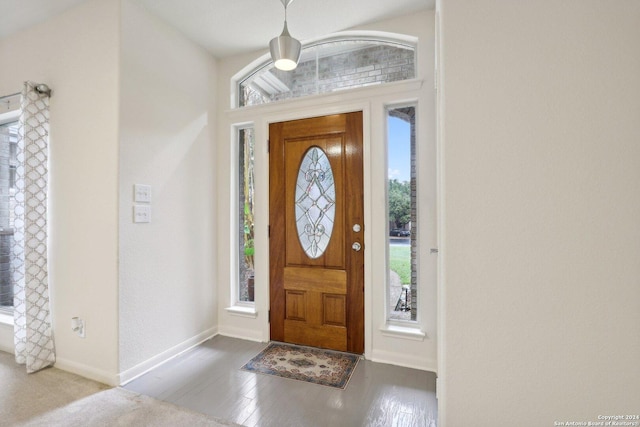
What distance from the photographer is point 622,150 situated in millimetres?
909

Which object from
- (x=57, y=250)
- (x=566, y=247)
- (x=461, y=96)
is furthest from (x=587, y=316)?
(x=57, y=250)

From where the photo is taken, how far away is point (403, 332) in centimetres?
228

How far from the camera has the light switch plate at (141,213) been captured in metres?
2.12

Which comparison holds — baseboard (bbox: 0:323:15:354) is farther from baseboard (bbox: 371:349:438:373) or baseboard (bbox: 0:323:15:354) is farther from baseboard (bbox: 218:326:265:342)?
baseboard (bbox: 371:349:438:373)

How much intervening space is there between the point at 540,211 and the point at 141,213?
239 cm

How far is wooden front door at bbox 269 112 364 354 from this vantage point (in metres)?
2.45

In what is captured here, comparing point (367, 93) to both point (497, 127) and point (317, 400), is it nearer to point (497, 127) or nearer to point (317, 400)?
point (497, 127)

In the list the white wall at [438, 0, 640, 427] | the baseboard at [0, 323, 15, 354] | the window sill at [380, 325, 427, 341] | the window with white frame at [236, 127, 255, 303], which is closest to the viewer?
the white wall at [438, 0, 640, 427]

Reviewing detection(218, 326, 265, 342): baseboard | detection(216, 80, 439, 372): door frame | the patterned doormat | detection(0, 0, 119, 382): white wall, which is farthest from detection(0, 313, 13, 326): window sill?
the patterned doormat

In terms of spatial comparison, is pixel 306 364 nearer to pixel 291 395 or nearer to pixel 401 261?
pixel 291 395

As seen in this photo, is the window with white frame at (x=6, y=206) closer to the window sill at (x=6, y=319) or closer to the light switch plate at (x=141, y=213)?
the window sill at (x=6, y=319)

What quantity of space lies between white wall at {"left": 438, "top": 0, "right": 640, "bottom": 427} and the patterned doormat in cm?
114

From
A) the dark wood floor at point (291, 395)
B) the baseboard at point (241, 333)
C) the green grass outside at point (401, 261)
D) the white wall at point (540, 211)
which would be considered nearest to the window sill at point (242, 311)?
the baseboard at point (241, 333)

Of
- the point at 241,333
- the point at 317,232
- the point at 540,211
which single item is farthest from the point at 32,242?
the point at 540,211
